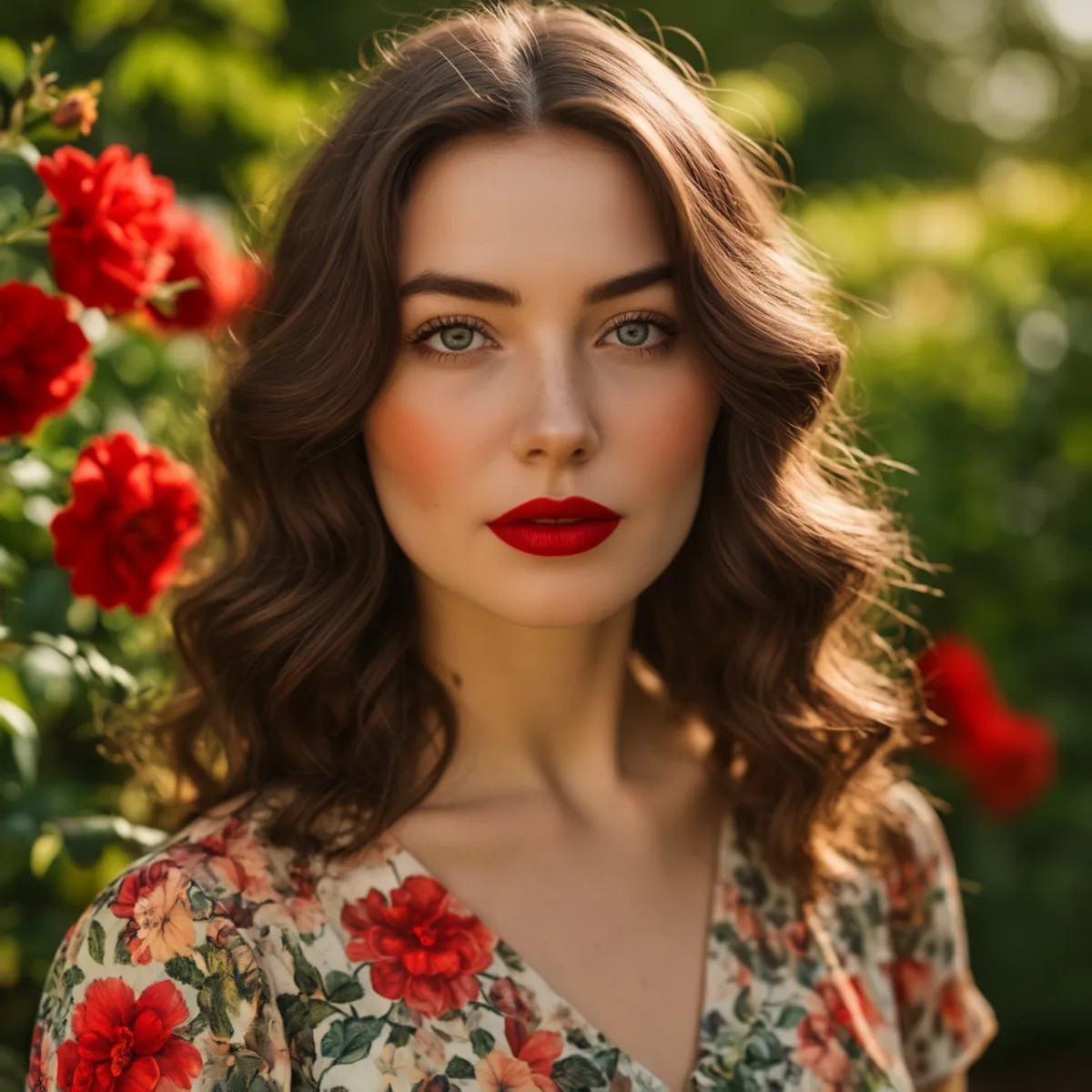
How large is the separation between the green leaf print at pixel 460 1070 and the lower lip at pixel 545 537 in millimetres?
591

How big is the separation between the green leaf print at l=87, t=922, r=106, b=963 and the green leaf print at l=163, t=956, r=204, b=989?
76mm

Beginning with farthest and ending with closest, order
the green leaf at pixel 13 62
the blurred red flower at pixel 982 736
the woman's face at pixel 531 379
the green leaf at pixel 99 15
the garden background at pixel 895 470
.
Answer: the blurred red flower at pixel 982 736 < the green leaf at pixel 99 15 < the garden background at pixel 895 470 < the green leaf at pixel 13 62 < the woman's face at pixel 531 379

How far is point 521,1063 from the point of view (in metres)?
1.76

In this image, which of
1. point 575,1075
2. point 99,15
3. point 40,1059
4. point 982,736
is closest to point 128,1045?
point 40,1059

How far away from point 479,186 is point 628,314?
0.74 ft

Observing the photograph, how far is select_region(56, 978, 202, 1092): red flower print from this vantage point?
1596 mm

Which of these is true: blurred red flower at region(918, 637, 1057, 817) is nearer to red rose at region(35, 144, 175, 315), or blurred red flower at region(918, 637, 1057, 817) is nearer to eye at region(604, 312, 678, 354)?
eye at region(604, 312, 678, 354)

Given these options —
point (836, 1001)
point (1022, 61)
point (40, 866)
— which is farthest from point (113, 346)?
point (1022, 61)

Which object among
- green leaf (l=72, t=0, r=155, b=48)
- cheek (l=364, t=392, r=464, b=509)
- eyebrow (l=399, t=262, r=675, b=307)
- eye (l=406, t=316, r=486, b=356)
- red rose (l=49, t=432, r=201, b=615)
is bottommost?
red rose (l=49, t=432, r=201, b=615)

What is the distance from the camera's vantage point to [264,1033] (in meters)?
1.67

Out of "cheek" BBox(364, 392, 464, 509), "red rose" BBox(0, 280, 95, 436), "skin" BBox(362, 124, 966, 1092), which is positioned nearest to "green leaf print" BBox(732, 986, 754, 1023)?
"skin" BBox(362, 124, 966, 1092)

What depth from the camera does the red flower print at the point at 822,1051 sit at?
1.96 m

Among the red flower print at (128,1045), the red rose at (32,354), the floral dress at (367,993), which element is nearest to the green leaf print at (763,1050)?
the floral dress at (367,993)

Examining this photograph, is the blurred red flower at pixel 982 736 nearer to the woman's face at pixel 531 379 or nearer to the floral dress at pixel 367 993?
the floral dress at pixel 367 993
